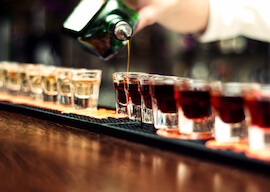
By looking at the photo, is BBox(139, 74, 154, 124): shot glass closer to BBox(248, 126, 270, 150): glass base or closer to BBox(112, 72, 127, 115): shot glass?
BBox(112, 72, 127, 115): shot glass

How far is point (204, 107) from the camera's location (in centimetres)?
102

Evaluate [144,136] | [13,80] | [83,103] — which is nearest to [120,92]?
[83,103]

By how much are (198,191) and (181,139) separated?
1.06ft

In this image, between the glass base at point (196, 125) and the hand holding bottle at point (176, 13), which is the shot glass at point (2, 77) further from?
the glass base at point (196, 125)

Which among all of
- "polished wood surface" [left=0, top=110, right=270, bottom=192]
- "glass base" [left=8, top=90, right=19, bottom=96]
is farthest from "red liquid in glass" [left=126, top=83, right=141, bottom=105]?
"glass base" [left=8, top=90, right=19, bottom=96]

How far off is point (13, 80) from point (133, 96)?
96cm

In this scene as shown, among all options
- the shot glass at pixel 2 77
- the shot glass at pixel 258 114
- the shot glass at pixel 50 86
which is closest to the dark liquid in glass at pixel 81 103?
the shot glass at pixel 50 86

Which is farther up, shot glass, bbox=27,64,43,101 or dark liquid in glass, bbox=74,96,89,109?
shot glass, bbox=27,64,43,101

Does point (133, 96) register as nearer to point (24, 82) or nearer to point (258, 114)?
point (258, 114)

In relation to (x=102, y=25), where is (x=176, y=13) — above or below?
above

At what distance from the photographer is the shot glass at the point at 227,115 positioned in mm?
906

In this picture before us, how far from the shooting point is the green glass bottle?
4.46 feet

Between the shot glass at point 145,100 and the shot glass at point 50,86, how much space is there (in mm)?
655

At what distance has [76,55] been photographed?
5312 mm
